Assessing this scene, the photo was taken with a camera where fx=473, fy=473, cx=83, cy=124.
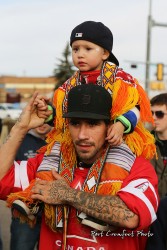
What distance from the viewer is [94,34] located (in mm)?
3021

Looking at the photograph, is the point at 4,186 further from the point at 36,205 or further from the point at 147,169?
the point at 147,169

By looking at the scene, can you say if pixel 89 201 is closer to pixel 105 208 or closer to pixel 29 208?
pixel 105 208

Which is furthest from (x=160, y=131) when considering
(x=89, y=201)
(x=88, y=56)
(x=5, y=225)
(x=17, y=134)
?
(x=5, y=225)

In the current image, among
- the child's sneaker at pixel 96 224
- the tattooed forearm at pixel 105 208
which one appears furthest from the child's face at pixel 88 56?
the child's sneaker at pixel 96 224

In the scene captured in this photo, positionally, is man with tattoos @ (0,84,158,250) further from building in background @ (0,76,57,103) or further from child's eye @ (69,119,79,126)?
building in background @ (0,76,57,103)

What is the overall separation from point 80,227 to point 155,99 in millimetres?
2645

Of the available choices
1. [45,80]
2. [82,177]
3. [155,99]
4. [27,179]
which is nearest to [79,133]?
→ [82,177]

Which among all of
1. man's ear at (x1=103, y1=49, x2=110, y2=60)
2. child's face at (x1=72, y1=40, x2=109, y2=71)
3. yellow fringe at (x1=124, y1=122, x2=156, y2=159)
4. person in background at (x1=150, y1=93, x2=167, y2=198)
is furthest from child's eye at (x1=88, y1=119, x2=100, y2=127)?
person in background at (x1=150, y1=93, x2=167, y2=198)

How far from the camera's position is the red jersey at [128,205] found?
2443mm

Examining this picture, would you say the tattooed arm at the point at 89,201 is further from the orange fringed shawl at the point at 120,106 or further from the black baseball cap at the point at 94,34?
the black baseball cap at the point at 94,34

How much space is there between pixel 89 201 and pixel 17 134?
71 centimetres

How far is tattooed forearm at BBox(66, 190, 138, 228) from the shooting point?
2.40 m

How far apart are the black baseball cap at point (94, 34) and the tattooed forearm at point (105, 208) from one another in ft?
3.40

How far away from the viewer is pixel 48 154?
9.38ft
